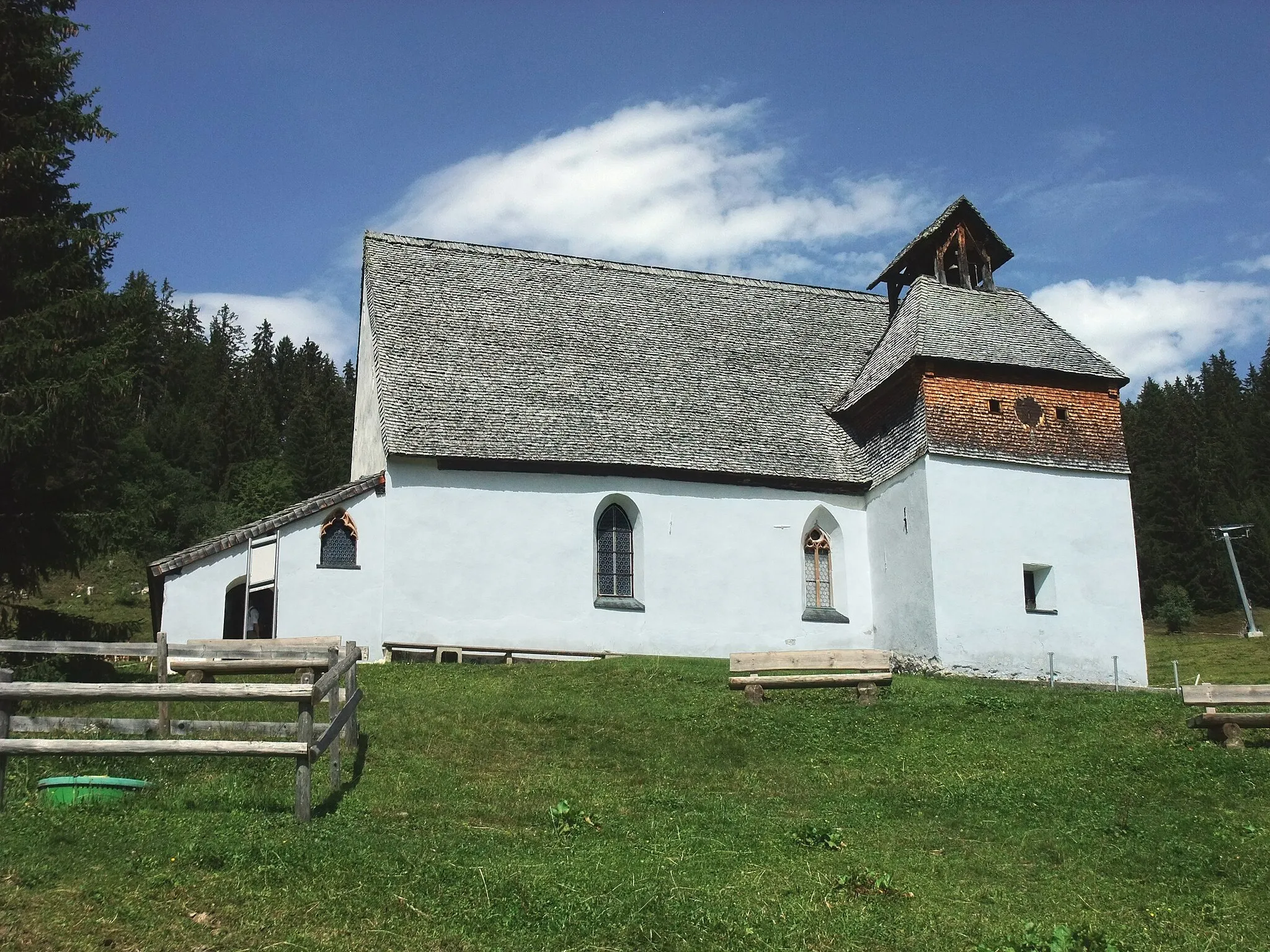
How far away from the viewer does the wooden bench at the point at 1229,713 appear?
15070mm

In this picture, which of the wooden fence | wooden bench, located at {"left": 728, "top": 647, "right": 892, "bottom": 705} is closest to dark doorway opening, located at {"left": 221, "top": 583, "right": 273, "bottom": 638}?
wooden bench, located at {"left": 728, "top": 647, "right": 892, "bottom": 705}

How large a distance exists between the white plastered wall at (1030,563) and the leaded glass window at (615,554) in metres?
6.58

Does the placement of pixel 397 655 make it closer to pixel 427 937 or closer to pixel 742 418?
pixel 742 418

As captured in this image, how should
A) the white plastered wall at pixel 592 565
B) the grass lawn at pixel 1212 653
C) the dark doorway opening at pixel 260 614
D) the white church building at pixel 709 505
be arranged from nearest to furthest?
the dark doorway opening at pixel 260 614, the white church building at pixel 709 505, the white plastered wall at pixel 592 565, the grass lawn at pixel 1212 653

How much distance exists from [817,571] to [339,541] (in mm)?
10854

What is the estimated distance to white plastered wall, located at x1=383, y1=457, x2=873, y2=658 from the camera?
24.1m

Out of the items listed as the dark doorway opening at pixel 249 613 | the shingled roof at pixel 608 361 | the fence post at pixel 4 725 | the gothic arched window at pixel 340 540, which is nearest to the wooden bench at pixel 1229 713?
the shingled roof at pixel 608 361

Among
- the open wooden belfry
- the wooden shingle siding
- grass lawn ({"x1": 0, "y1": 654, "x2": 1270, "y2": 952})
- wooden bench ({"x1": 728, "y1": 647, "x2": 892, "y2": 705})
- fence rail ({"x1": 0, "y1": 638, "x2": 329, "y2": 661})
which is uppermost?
the open wooden belfry

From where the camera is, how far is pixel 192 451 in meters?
69.9

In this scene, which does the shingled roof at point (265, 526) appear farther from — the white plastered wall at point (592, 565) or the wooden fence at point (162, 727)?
the wooden fence at point (162, 727)

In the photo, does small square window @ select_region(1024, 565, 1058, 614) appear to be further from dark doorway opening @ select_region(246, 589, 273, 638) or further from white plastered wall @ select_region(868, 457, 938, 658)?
dark doorway opening @ select_region(246, 589, 273, 638)

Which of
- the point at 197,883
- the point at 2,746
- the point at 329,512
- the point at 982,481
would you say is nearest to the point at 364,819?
the point at 197,883

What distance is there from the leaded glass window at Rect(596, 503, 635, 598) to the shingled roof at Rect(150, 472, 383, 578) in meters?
5.08

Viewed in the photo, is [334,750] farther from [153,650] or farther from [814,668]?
[814,668]
